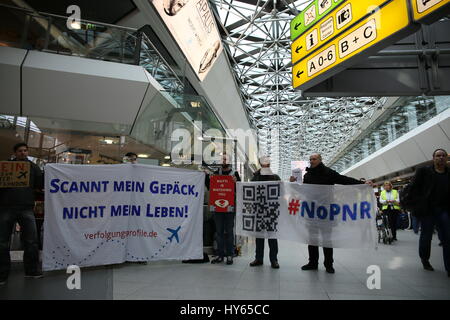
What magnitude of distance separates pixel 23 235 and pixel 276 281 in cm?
343

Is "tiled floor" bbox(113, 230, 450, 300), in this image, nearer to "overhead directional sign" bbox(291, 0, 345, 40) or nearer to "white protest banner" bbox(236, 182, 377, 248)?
"white protest banner" bbox(236, 182, 377, 248)

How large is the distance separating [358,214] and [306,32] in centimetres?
323

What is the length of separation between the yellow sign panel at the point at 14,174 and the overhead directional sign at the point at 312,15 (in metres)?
4.92

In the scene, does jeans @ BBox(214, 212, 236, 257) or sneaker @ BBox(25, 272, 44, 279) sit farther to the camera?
jeans @ BBox(214, 212, 236, 257)

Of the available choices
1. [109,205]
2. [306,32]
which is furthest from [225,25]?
[109,205]

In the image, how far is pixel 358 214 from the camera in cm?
414

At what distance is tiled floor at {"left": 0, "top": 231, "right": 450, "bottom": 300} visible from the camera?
291cm

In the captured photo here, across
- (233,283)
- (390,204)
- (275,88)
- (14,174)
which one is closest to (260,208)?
(233,283)

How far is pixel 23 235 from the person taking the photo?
3.62m

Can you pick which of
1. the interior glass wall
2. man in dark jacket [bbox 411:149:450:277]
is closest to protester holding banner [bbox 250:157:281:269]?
man in dark jacket [bbox 411:149:450:277]

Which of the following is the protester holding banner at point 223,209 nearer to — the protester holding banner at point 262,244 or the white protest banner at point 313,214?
the white protest banner at point 313,214

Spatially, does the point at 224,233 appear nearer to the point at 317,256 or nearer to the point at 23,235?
the point at 317,256

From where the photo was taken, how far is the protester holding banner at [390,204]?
8.43 metres

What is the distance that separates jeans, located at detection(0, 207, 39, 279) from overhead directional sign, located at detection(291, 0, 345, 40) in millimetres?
5258
